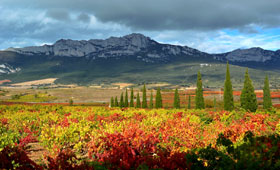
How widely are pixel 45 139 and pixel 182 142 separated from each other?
19.8 ft

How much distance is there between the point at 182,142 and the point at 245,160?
15.3ft

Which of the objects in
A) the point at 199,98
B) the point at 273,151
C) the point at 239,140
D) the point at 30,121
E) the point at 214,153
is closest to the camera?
the point at 273,151

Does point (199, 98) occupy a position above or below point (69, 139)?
below

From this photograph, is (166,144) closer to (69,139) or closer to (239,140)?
(239,140)

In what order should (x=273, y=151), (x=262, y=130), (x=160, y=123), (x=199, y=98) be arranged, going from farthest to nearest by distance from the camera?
(x=199, y=98), (x=160, y=123), (x=262, y=130), (x=273, y=151)

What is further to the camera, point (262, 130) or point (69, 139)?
point (262, 130)

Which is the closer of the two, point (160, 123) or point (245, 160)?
point (245, 160)

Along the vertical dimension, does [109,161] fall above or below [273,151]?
below

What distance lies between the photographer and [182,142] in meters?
9.91

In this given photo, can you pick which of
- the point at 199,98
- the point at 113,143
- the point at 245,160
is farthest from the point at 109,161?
the point at 199,98

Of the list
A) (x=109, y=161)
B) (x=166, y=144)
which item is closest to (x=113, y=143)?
(x=109, y=161)

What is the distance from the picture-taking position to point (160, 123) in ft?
44.0

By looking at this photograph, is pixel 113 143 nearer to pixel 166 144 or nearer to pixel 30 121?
pixel 166 144

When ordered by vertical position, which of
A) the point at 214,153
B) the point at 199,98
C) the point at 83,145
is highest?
the point at 214,153
